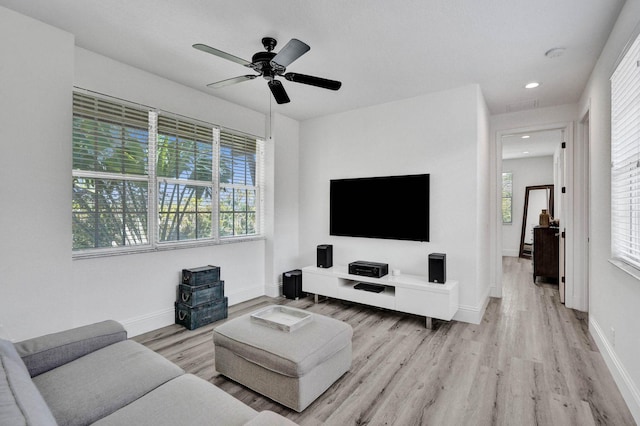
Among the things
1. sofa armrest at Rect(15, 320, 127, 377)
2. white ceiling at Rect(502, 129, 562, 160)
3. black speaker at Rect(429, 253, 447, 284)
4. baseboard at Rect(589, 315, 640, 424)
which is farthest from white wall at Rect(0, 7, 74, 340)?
white ceiling at Rect(502, 129, 562, 160)

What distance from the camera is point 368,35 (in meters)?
2.51

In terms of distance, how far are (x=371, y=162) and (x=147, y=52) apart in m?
2.74

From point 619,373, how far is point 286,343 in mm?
2330

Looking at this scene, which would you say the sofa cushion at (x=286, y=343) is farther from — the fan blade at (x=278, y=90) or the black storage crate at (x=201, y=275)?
the fan blade at (x=278, y=90)

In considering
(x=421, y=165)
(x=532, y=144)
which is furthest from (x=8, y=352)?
(x=532, y=144)

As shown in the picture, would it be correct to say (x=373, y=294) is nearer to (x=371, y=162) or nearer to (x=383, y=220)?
(x=383, y=220)

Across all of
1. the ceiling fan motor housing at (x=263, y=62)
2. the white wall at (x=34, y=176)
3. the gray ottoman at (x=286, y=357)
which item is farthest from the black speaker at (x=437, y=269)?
the white wall at (x=34, y=176)

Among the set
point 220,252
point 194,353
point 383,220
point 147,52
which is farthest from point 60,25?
point 383,220

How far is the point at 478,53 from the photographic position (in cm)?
277

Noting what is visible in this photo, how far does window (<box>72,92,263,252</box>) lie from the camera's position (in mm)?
2838

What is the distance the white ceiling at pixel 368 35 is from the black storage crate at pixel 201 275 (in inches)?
81.7

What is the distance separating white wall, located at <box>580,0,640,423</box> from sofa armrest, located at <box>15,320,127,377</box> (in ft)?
10.3

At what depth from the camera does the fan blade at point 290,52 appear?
2034 millimetres

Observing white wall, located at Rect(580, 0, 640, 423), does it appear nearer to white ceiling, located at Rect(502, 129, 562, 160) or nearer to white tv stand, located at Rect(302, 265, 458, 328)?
white tv stand, located at Rect(302, 265, 458, 328)
